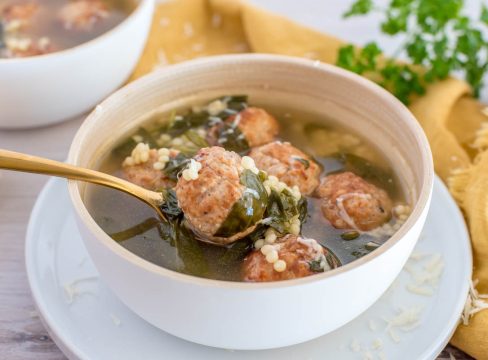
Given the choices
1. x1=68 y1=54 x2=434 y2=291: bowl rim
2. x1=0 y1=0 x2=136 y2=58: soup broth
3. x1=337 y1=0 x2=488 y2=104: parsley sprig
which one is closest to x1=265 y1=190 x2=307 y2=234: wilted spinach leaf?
x1=68 y1=54 x2=434 y2=291: bowl rim

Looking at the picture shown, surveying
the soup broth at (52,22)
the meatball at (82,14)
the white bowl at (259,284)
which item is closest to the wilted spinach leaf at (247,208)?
the white bowl at (259,284)

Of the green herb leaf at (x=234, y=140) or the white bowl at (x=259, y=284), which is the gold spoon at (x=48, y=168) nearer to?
the white bowl at (x=259, y=284)

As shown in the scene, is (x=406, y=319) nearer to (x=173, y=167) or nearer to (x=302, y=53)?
(x=173, y=167)

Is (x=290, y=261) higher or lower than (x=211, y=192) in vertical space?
lower

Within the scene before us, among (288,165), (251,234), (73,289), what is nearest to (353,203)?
(288,165)

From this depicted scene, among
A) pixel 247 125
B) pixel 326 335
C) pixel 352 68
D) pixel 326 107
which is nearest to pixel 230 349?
pixel 326 335

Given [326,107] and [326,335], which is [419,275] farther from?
[326,107]
